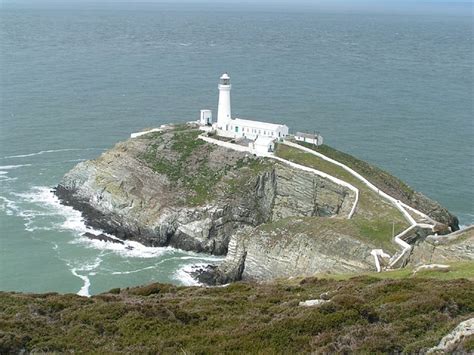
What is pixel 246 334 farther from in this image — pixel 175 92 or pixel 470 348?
pixel 175 92

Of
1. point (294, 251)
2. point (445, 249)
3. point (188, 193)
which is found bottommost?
point (294, 251)

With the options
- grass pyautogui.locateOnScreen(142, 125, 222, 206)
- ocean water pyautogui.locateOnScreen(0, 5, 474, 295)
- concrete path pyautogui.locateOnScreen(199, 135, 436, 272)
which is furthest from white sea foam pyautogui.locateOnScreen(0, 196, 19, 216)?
concrete path pyautogui.locateOnScreen(199, 135, 436, 272)

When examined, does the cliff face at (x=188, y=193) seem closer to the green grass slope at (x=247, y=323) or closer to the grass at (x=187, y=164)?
the grass at (x=187, y=164)

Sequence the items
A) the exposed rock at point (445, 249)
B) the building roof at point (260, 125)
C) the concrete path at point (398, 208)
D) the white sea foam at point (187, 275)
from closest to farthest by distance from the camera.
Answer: the exposed rock at point (445, 249)
the concrete path at point (398, 208)
the white sea foam at point (187, 275)
the building roof at point (260, 125)

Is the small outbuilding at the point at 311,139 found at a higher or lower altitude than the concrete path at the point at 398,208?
higher

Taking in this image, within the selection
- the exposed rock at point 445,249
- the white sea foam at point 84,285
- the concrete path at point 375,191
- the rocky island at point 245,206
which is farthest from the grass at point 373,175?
the white sea foam at point 84,285

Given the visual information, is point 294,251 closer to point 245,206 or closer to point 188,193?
point 245,206

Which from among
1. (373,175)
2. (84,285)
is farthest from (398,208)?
(84,285)
